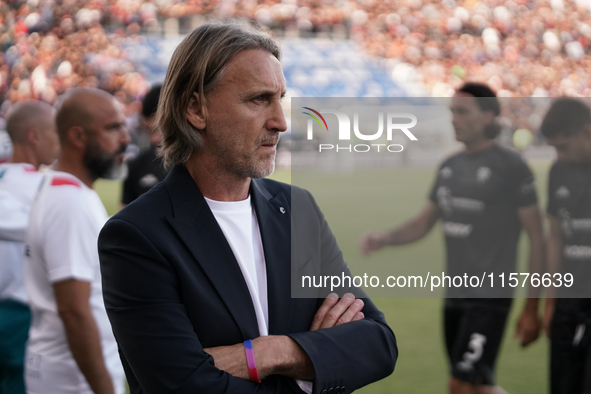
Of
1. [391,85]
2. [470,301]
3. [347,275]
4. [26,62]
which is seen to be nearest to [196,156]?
[347,275]

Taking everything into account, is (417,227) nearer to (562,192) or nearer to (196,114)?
(562,192)

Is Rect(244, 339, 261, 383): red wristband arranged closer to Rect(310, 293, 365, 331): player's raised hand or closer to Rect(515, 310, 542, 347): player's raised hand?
Rect(310, 293, 365, 331): player's raised hand

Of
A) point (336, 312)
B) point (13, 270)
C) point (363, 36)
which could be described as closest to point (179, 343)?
point (336, 312)

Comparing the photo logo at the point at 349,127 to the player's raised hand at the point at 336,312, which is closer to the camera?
the player's raised hand at the point at 336,312

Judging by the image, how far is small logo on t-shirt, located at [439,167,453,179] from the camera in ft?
13.2

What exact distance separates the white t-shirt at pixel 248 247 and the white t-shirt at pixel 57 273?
1016 mm

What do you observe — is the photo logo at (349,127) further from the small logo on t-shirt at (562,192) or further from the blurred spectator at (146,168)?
the blurred spectator at (146,168)

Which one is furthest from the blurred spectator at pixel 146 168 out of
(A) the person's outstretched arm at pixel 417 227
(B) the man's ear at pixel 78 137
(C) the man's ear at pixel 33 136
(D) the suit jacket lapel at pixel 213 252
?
(D) the suit jacket lapel at pixel 213 252

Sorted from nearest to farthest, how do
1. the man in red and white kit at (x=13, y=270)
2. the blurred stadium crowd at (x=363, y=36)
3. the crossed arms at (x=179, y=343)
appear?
1. the crossed arms at (x=179, y=343)
2. the man in red and white kit at (x=13, y=270)
3. the blurred stadium crowd at (x=363, y=36)

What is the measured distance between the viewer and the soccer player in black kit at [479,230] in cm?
370

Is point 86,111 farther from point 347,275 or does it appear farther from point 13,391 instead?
point 347,275

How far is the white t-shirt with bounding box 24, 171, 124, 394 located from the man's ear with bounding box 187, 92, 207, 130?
1061 millimetres

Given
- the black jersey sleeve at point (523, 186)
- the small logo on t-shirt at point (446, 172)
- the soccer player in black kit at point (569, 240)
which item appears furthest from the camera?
the small logo on t-shirt at point (446, 172)

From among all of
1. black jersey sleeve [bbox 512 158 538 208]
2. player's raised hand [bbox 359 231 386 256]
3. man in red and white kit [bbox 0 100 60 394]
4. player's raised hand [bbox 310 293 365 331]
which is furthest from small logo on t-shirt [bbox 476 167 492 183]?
man in red and white kit [bbox 0 100 60 394]
